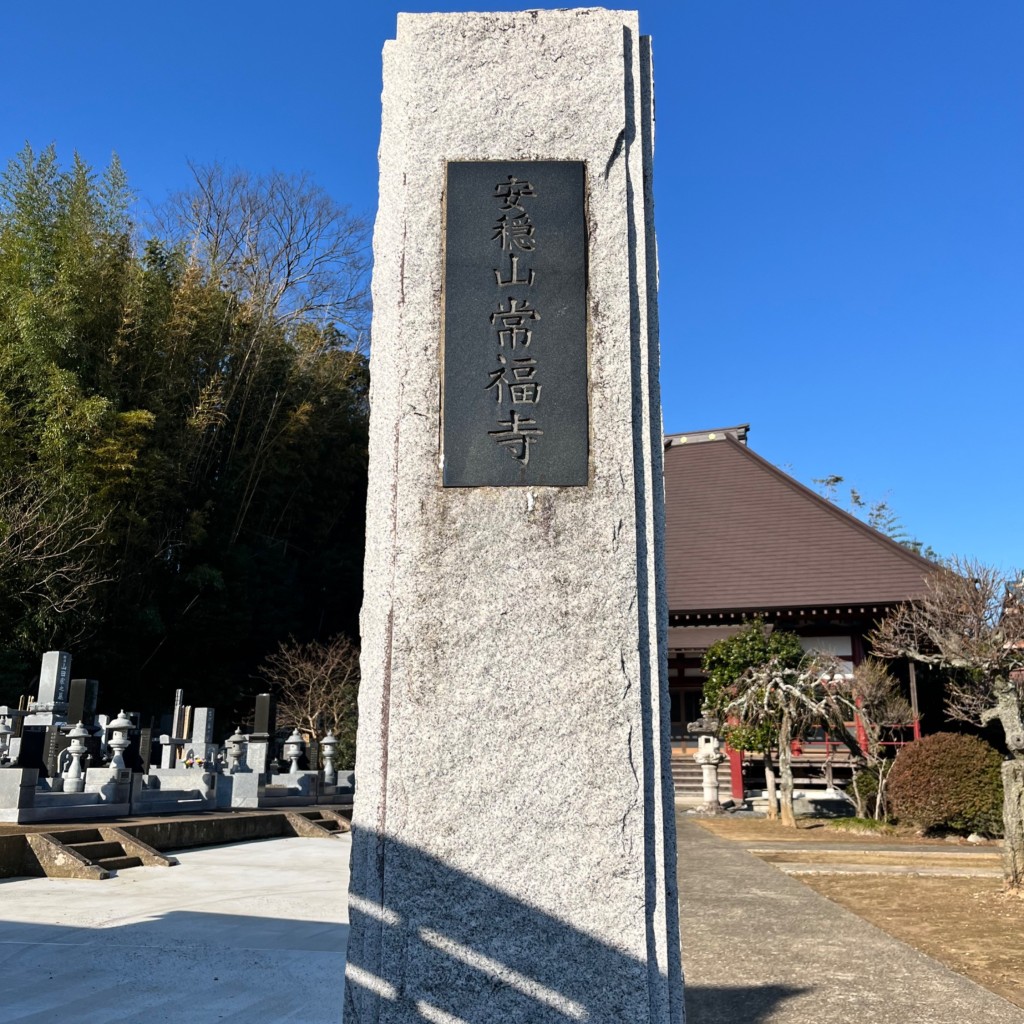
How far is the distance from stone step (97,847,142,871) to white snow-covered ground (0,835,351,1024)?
11 centimetres

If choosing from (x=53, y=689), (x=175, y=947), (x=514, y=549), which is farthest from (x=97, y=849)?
(x=514, y=549)

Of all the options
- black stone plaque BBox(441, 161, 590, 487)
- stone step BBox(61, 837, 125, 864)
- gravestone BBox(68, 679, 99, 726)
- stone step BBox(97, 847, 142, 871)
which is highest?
black stone plaque BBox(441, 161, 590, 487)

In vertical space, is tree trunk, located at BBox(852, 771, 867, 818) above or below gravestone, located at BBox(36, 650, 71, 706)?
below

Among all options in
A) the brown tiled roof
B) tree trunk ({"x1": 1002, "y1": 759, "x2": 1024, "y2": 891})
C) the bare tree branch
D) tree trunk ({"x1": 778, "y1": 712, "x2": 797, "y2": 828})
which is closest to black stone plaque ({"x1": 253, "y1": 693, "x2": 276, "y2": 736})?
the bare tree branch

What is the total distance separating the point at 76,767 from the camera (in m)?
9.39

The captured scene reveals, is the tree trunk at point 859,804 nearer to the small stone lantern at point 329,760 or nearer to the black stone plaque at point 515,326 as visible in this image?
the small stone lantern at point 329,760

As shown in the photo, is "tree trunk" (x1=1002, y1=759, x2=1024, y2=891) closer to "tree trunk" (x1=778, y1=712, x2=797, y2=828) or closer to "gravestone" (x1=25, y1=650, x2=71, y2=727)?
"tree trunk" (x1=778, y1=712, x2=797, y2=828)

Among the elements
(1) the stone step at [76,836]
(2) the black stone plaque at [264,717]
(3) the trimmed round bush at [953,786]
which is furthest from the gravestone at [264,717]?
(3) the trimmed round bush at [953,786]

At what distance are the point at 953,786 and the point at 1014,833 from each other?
4967mm

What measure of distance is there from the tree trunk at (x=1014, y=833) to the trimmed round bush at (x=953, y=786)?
481 centimetres

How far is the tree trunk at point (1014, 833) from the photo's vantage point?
661cm

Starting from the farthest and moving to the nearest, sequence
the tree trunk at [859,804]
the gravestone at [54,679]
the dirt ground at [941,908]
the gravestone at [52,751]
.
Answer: the tree trunk at [859,804], the gravestone at [54,679], the gravestone at [52,751], the dirt ground at [941,908]

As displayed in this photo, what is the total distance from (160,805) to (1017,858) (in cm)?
820

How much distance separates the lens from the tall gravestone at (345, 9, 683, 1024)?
242 cm
